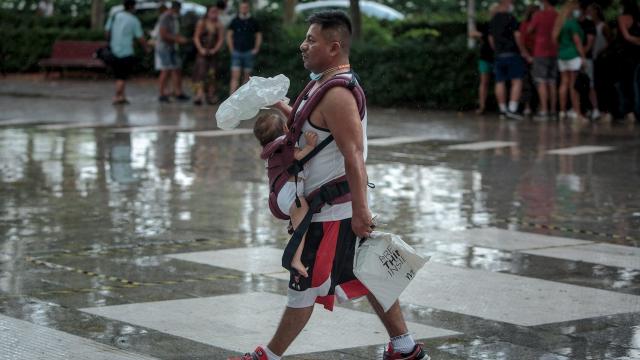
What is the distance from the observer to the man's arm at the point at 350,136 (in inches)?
214

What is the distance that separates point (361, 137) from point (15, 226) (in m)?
5.18

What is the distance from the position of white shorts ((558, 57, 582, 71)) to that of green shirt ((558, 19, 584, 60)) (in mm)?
55

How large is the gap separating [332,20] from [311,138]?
488 mm

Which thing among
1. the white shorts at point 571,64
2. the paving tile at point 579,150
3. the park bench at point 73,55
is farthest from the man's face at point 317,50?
the park bench at point 73,55

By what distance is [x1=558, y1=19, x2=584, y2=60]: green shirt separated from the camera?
779 inches

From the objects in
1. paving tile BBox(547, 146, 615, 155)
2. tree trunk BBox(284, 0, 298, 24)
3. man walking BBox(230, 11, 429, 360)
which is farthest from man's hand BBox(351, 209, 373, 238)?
tree trunk BBox(284, 0, 298, 24)

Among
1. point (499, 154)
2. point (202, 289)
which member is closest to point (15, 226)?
point (202, 289)

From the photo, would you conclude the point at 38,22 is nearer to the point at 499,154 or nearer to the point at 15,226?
the point at 499,154

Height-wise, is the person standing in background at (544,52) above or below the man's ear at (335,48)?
below

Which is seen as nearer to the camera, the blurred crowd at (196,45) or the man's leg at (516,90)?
the man's leg at (516,90)

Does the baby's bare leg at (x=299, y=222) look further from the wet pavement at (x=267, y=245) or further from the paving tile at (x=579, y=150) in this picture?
the paving tile at (x=579, y=150)

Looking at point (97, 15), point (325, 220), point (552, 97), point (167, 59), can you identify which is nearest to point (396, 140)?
point (552, 97)

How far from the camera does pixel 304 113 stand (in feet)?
18.2

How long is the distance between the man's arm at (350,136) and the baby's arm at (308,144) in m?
0.09
